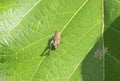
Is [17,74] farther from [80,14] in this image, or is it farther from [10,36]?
[80,14]

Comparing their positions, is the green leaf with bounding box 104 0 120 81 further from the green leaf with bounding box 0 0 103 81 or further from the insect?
the insect

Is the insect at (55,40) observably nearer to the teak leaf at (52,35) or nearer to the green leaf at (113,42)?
the teak leaf at (52,35)


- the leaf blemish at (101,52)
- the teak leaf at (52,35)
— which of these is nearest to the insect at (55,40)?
the teak leaf at (52,35)

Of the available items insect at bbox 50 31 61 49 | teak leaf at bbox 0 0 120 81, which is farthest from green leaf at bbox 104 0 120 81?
insect at bbox 50 31 61 49

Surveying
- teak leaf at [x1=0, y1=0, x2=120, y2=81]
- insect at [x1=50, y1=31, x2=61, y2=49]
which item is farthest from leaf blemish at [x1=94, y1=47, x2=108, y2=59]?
insect at [x1=50, y1=31, x2=61, y2=49]

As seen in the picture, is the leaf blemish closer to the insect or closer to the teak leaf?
the teak leaf

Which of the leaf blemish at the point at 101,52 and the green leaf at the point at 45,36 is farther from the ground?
the green leaf at the point at 45,36

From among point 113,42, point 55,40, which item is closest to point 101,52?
point 113,42

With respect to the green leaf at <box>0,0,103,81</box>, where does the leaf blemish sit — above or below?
below
